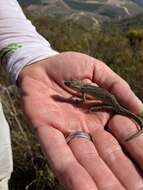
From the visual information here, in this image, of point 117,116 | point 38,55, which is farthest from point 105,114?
point 38,55

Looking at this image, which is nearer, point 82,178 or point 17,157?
point 82,178

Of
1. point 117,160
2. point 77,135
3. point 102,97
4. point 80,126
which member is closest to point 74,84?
point 102,97

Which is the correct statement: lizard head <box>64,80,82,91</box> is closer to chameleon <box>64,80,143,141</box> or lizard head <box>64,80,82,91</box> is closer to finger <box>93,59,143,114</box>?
chameleon <box>64,80,143,141</box>

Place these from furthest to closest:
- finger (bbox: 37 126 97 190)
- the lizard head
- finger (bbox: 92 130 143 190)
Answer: the lizard head → finger (bbox: 92 130 143 190) → finger (bbox: 37 126 97 190)

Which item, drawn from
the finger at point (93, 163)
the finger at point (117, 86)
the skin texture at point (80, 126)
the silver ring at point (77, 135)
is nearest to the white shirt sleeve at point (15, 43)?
the skin texture at point (80, 126)

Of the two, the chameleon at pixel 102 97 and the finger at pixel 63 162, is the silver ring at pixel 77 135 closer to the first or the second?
the finger at pixel 63 162

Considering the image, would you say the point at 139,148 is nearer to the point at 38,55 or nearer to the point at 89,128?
the point at 89,128

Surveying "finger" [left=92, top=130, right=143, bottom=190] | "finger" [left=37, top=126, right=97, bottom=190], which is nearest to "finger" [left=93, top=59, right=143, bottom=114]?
"finger" [left=92, top=130, right=143, bottom=190]
